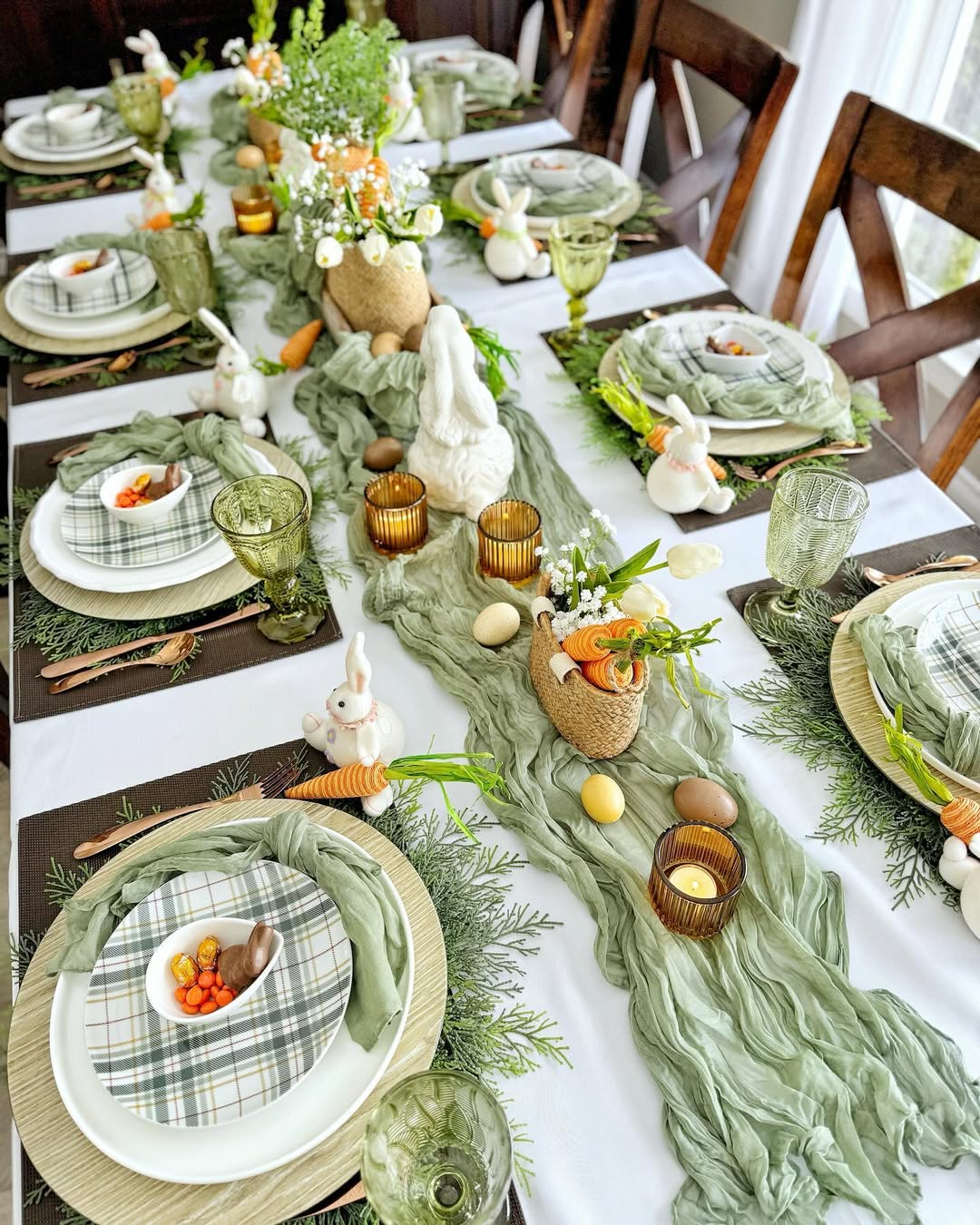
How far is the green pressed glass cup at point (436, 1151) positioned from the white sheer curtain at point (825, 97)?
1732 millimetres

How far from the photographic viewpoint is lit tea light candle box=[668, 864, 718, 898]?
870 mm

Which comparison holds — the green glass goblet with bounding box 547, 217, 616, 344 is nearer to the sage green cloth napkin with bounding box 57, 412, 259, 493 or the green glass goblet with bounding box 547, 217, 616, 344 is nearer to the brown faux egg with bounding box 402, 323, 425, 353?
the brown faux egg with bounding box 402, 323, 425, 353

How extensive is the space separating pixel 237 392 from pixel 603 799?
2.76 ft

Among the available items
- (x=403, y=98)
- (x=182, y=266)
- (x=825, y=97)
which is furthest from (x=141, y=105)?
(x=825, y=97)

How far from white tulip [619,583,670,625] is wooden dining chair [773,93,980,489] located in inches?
30.0

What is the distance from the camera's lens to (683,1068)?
0.78 m

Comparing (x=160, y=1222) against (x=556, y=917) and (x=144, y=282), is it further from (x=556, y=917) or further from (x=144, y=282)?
(x=144, y=282)

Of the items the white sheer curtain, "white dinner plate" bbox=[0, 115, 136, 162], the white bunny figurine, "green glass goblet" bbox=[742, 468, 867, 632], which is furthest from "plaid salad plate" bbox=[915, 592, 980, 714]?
"white dinner plate" bbox=[0, 115, 136, 162]

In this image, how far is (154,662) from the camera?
111cm

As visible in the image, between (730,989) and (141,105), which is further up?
(141,105)

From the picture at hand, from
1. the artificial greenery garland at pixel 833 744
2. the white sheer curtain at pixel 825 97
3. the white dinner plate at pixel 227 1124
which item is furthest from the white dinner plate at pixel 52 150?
the white dinner plate at pixel 227 1124

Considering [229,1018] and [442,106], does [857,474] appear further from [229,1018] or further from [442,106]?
[442,106]

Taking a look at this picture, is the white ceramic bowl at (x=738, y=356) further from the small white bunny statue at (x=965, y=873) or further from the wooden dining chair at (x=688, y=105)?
the small white bunny statue at (x=965, y=873)

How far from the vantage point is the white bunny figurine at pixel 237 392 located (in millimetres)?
1403
